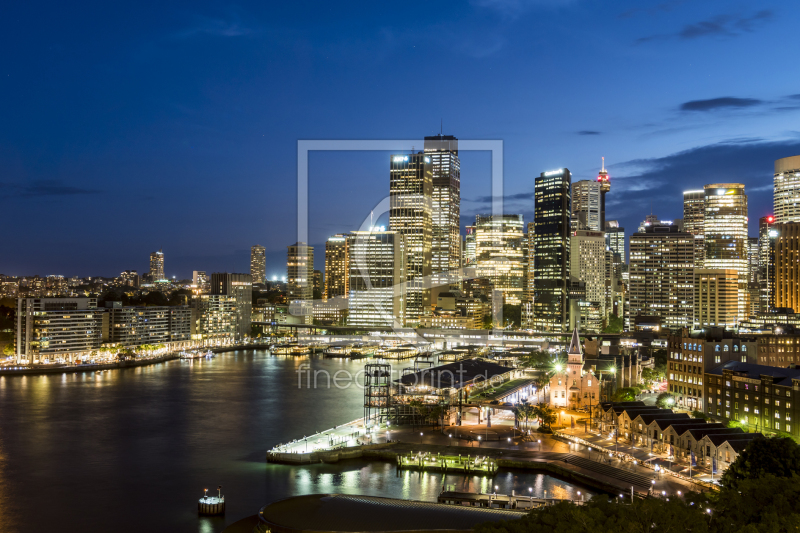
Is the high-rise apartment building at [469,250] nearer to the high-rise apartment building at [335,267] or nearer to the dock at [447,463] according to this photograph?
the high-rise apartment building at [335,267]

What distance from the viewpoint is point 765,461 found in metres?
11.4

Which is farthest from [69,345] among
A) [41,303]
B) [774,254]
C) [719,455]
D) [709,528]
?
[774,254]

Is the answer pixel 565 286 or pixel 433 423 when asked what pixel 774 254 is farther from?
pixel 433 423

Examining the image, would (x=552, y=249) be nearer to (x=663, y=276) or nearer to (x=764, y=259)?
(x=663, y=276)

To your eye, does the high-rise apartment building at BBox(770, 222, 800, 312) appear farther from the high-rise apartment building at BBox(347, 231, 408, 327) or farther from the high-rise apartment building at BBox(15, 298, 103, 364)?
the high-rise apartment building at BBox(15, 298, 103, 364)

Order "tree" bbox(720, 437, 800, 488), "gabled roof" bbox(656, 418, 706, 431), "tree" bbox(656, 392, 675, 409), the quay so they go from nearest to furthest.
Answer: "tree" bbox(720, 437, 800, 488)
the quay
"gabled roof" bbox(656, 418, 706, 431)
"tree" bbox(656, 392, 675, 409)

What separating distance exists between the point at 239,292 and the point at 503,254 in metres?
31.5

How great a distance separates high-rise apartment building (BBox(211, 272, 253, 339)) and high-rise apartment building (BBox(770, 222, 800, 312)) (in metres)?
38.7

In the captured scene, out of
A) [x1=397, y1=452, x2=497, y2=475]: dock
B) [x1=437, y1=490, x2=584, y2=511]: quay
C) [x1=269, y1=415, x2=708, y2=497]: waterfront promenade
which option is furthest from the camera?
[x1=397, y1=452, x2=497, y2=475]: dock

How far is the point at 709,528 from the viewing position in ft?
25.2

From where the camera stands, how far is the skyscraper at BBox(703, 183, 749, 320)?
61.9 meters

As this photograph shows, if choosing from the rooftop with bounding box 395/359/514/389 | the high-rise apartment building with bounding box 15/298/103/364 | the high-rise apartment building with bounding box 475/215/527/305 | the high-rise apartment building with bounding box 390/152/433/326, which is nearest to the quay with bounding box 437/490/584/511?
the rooftop with bounding box 395/359/514/389

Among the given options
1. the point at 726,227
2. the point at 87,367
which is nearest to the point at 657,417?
the point at 87,367

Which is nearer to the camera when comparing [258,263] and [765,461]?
[765,461]
